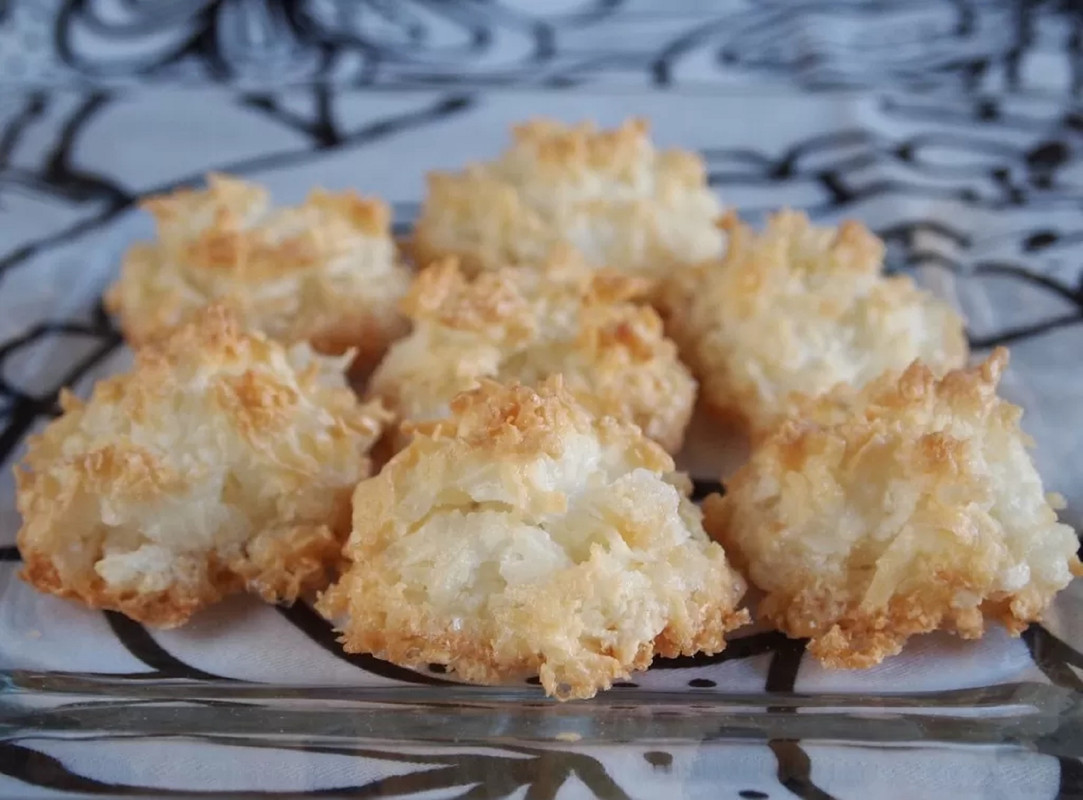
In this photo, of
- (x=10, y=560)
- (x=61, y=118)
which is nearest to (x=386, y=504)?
(x=10, y=560)

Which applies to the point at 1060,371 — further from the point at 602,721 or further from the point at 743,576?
the point at 602,721

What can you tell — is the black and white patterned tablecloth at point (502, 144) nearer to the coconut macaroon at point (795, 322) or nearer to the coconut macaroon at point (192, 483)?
the coconut macaroon at point (192, 483)

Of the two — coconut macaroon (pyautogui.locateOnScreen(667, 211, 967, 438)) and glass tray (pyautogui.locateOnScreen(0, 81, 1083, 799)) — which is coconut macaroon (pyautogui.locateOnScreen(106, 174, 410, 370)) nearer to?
glass tray (pyautogui.locateOnScreen(0, 81, 1083, 799))

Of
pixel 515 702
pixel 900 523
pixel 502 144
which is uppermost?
pixel 502 144

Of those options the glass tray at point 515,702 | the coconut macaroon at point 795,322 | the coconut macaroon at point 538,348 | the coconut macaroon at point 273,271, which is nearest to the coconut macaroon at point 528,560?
the glass tray at point 515,702

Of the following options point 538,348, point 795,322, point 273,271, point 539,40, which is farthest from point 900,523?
point 539,40

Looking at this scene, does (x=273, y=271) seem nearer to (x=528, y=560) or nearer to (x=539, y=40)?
(x=528, y=560)

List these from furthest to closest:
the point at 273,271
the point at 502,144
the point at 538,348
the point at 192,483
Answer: the point at 502,144 < the point at 273,271 < the point at 538,348 < the point at 192,483
